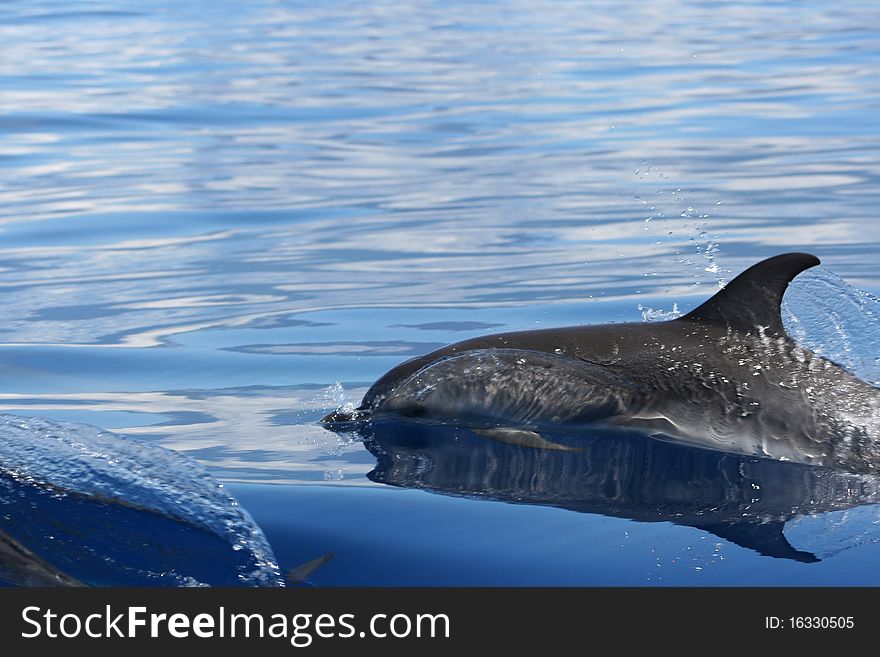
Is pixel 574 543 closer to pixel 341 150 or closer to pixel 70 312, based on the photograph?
pixel 70 312

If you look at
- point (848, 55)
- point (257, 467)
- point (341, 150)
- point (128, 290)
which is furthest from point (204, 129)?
point (257, 467)

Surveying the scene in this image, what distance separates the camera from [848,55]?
35438 millimetres

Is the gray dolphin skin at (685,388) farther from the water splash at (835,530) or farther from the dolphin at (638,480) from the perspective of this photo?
the water splash at (835,530)

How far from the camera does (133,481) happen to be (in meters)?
7.29

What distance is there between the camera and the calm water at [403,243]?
280 inches

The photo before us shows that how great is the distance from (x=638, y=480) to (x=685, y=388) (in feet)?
3.44

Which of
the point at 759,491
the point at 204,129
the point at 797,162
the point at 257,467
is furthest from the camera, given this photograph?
the point at 204,129

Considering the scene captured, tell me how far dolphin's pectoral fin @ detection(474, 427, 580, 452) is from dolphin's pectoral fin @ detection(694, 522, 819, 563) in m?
1.55

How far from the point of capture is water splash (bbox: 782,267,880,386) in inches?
384

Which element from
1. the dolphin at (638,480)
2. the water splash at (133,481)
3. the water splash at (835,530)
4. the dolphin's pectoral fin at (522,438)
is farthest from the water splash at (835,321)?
the water splash at (133,481)

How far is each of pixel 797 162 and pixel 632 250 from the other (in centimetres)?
615

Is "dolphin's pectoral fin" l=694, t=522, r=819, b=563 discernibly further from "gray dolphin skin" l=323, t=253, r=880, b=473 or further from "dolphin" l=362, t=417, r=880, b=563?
"gray dolphin skin" l=323, t=253, r=880, b=473

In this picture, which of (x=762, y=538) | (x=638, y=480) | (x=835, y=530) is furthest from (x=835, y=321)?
(x=762, y=538)

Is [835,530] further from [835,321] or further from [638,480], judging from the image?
[835,321]
